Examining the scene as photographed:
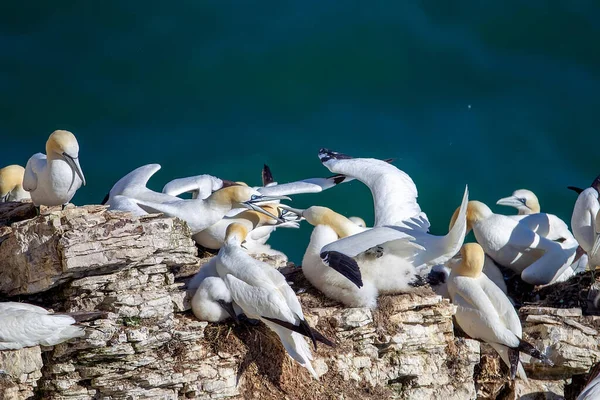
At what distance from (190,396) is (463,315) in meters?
2.56

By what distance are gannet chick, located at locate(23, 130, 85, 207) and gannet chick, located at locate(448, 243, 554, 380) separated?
3225 mm

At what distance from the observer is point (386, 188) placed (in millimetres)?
11836

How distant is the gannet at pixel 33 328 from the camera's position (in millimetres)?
8867

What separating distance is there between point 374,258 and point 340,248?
0.48m

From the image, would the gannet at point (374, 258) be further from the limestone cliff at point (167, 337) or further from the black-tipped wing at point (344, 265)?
the limestone cliff at point (167, 337)

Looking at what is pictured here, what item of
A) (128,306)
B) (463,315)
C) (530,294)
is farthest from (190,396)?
(530,294)

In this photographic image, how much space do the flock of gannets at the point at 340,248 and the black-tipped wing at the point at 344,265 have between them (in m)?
0.01

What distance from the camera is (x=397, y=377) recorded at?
33.2ft

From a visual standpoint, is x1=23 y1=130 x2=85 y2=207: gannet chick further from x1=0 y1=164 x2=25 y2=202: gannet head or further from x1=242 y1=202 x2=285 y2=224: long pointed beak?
x1=0 y1=164 x2=25 y2=202: gannet head

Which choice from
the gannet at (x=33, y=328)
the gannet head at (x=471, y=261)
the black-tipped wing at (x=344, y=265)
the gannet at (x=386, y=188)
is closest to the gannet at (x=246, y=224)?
the gannet at (x=386, y=188)

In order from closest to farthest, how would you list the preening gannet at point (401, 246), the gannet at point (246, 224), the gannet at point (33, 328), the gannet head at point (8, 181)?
1. the gannet at point (33, 328)
2. the preening gannet at point (401, 246)
3. the gannet at point (246, 224)
4. the gannet head at point (8, 181)

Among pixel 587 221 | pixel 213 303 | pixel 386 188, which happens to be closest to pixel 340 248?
pixel 213 303

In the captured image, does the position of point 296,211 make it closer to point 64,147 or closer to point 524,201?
point 64,147

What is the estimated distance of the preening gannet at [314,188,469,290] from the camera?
32.5 ft
